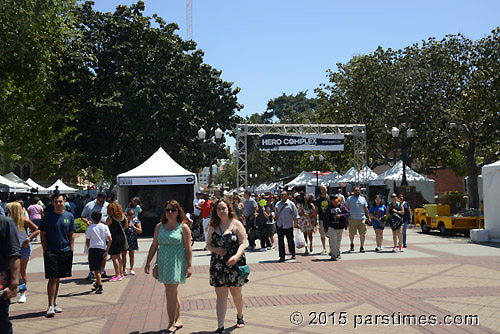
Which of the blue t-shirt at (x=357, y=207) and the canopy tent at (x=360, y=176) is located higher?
the canopy tent at (x=360, y=176)

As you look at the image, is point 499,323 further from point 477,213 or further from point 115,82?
point 115,82

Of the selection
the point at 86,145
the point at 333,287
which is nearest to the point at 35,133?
the point at 86,145

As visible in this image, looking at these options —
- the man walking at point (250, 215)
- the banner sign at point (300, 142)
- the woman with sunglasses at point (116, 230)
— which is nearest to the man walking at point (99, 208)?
the woman with sunglasses at point (116, 230)

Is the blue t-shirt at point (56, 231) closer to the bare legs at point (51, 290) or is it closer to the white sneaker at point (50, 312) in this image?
the bare legs at point (51, 290)

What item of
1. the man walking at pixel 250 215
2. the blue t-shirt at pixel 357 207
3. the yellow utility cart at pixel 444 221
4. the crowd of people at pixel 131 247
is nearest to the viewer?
the crowd of people at pixel 131 247

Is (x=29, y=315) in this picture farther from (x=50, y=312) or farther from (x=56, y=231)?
(x=56, y=231)

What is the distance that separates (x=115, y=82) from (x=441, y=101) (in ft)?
64.7

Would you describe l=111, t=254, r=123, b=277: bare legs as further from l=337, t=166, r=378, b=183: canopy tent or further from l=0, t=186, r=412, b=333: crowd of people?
l=337, t=166, r=378, b=183: canopy tent

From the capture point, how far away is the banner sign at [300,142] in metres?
29.3

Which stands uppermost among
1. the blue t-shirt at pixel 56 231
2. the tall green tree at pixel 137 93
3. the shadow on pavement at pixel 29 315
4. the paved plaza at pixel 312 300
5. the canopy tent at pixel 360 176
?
the tall green tree at pixel 137 93

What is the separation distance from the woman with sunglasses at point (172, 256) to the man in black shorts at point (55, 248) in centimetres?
178

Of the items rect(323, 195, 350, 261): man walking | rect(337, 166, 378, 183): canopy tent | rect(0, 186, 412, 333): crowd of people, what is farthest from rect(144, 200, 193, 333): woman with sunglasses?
rect(337, 166, 378, 183): canopy tent

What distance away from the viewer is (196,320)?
Result: 22.3ft

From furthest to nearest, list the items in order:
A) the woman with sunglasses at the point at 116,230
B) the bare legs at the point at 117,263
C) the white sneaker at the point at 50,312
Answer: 1. the bare legs at the point at 117,263
2. the woman with sunglasses at the point at 116,230
3. the white sneaker at the point at 50,312
